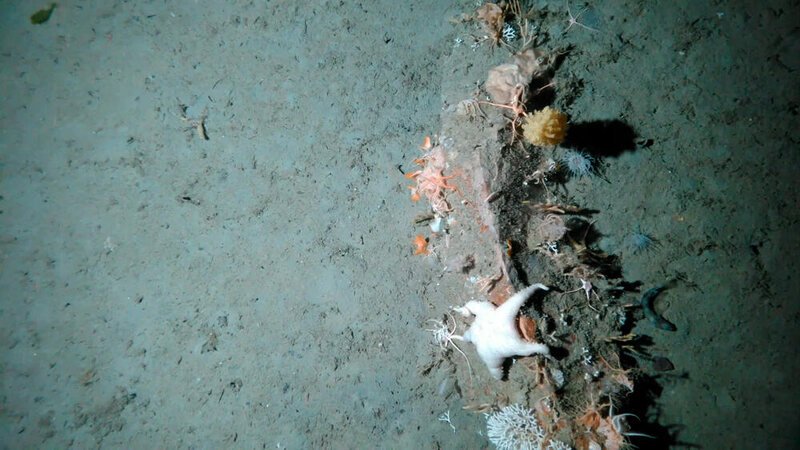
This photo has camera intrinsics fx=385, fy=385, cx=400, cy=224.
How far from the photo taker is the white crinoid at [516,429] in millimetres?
2941

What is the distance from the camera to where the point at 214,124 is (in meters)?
4.04

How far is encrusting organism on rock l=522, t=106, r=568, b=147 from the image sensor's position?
116 inches

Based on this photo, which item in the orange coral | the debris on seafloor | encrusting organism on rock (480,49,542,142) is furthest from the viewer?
the orange coral

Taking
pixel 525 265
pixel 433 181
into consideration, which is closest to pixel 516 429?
pixel 525 265

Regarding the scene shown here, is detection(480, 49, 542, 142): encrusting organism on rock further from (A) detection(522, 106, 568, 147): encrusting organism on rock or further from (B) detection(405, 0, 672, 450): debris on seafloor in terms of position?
(A) detection(522, 106, 568, 147): encrusting organism on rock

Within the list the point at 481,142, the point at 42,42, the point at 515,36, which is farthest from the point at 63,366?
the point at 515,36

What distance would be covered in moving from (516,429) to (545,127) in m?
2.34

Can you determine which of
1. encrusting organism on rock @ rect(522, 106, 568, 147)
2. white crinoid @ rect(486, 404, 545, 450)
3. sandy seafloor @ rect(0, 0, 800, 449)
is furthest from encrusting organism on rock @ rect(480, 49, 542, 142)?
white crinoid @ rect(486, 404, 545, 450)

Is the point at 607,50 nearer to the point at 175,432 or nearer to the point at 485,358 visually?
the point at 485,358

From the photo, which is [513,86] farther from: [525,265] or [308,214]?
[308,214]

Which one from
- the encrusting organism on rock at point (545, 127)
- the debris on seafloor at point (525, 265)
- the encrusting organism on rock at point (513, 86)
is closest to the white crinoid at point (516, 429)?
the debris on seafloor at point (525, 265)

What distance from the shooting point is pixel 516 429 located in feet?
9.76

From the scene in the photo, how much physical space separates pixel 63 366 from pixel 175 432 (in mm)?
1377

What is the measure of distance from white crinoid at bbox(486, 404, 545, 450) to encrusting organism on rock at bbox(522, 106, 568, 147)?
6.90ft
